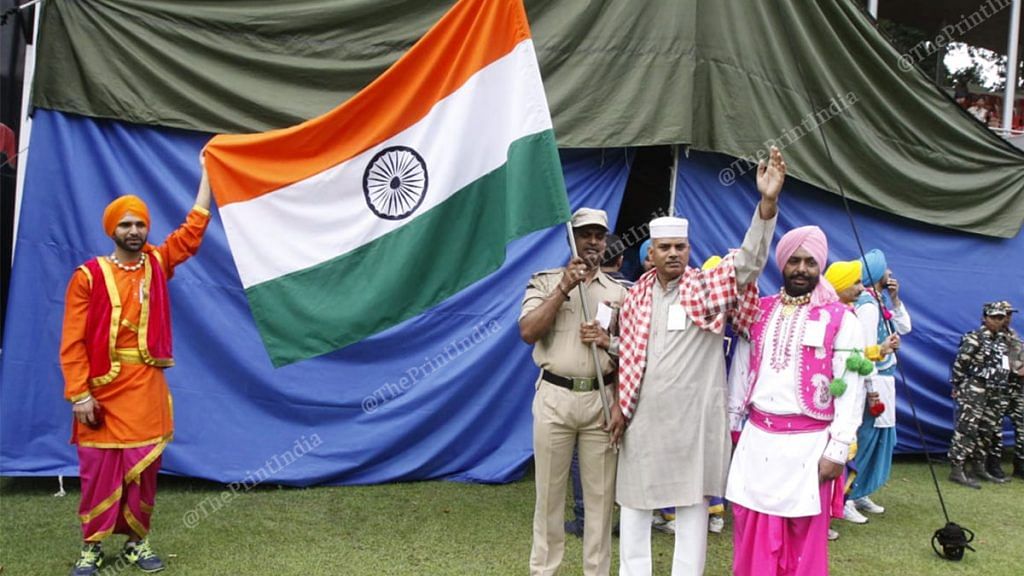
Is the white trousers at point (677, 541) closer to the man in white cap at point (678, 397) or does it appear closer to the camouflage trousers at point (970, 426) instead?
the man in white cap at point (678, 397)

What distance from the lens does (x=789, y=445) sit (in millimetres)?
3000

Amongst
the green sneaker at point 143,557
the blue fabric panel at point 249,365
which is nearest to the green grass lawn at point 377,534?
the green sneaker at point 143,557

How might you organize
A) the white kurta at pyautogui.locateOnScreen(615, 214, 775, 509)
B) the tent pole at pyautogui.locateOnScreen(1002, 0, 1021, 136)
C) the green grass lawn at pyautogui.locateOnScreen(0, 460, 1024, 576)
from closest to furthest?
1. the white kurta at pyautogui.locateOnScreen(615, 214, 775, 509)
2. the green grass lawn at pyautogui.locateOnScreen(0, 460, 1024, 576)
3. the tent pole at pyautogui.locateOnScreen(1002, 0, 1021, 136)

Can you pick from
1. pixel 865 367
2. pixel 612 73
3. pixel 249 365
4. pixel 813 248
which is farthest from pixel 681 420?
pixel 249 365

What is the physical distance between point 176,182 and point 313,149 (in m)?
1.68

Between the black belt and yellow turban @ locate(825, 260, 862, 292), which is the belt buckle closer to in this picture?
the black belt

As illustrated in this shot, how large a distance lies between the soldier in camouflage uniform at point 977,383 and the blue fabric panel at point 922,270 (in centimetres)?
26

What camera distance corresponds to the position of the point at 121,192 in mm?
4770

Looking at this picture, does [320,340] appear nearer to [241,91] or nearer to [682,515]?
[682,515]

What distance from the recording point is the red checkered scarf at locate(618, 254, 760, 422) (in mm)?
2980

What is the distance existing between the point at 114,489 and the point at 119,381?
494 mm

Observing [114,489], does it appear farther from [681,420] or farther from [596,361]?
[681,420]

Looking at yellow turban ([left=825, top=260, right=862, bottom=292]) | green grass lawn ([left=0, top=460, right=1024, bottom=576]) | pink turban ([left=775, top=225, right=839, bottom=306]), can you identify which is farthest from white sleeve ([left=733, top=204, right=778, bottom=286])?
yellow turban ([left=825, top=260, right=862, bottom=292])

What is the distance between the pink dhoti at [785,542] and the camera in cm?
301
